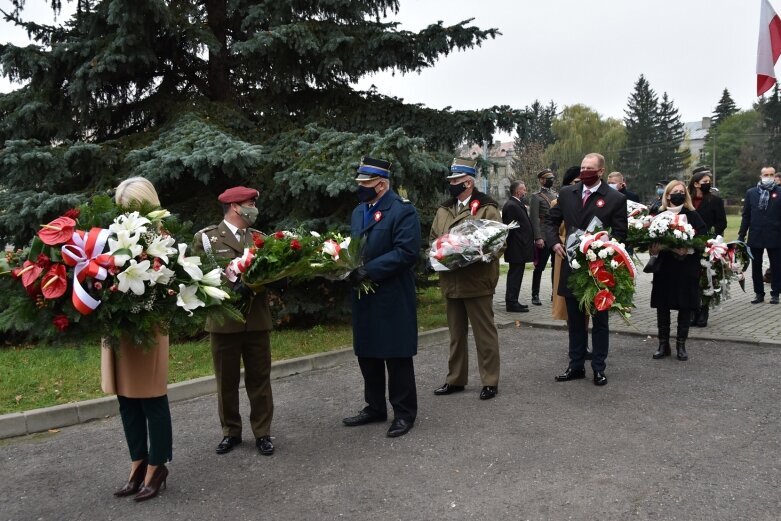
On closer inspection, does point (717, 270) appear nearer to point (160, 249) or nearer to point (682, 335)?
point (682, 335)

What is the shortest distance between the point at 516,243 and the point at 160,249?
26.1 ft

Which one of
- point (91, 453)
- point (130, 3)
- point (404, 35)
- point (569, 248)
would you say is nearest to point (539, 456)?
point (569, 248)

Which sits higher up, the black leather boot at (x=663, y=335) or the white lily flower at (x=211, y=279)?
the white lily flower at (x=211, y=279)

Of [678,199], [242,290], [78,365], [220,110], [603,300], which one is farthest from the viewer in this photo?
[220,110]

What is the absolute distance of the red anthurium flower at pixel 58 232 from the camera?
11.8ft

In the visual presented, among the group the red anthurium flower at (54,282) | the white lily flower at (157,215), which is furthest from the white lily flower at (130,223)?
the red anthurium flower at (54,282)

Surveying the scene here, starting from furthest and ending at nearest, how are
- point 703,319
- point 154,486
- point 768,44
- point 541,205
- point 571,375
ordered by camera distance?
1. point 541,205
2. point 768,44
3. point 703,319
4. point 571,375
5. point 154,486

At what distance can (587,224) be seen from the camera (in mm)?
6625

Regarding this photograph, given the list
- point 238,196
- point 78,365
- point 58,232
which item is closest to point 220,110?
point 78,365

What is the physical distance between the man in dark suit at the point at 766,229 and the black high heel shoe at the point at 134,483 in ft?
33.4

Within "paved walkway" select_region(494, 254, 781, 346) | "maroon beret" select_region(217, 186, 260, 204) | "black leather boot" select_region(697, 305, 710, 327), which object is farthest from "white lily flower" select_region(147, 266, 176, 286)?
"black leather boot" select_region(697, 305, 710, 327)

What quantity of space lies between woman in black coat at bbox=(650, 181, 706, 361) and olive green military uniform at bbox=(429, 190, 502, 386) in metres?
2.24

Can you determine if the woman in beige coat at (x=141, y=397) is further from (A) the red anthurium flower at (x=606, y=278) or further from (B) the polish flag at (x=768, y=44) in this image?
(B) the polish flag at (x=768, y=44)

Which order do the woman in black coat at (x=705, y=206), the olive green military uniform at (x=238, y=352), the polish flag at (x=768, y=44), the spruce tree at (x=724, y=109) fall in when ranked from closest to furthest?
the olive green military uniform at (x=238, y=352) → the woman in black coat at (x=705, y=206) → the polish flag at (x=768, y=44) → the spruce tree at (x=724, y=109)
